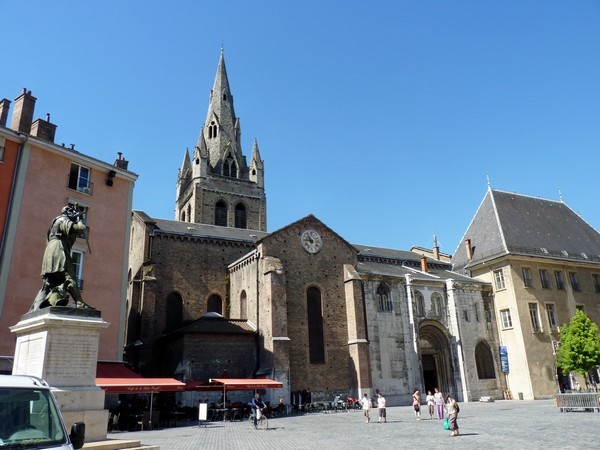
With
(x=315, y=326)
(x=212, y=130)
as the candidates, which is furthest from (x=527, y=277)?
(x=212, y=130)

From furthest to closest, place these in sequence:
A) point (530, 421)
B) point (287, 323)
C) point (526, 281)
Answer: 1. point (526, 281)
2. point (287, 323)
3. point (530, 421)

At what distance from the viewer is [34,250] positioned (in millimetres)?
19312

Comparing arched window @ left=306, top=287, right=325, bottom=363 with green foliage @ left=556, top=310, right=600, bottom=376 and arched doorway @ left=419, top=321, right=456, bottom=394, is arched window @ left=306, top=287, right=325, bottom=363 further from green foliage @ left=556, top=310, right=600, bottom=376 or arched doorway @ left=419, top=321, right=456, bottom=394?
green foliage @ left=556, top=310, right=600, bottom=376

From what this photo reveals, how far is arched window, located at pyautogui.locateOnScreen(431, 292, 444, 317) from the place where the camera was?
3203 centimetres

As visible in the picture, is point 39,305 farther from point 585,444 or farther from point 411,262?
point 411,262

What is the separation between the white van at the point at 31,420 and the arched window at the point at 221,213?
40.2 m

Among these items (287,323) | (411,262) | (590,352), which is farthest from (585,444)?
(411,262)

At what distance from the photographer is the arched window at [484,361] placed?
31641 millimetres

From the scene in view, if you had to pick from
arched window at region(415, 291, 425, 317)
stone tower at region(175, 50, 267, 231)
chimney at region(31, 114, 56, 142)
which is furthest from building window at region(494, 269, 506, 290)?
chimney at region(31, 114, 56, 142)

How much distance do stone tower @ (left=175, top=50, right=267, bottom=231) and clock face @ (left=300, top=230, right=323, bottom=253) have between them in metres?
16.9

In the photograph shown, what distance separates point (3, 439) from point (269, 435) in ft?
37.3

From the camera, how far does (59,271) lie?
900 centimetres

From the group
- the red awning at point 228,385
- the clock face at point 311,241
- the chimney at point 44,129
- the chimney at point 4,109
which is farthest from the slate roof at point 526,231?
the chimney at point 4,109

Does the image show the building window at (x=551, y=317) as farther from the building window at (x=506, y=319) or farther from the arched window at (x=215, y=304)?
the arched window at (x=215, y=304)
